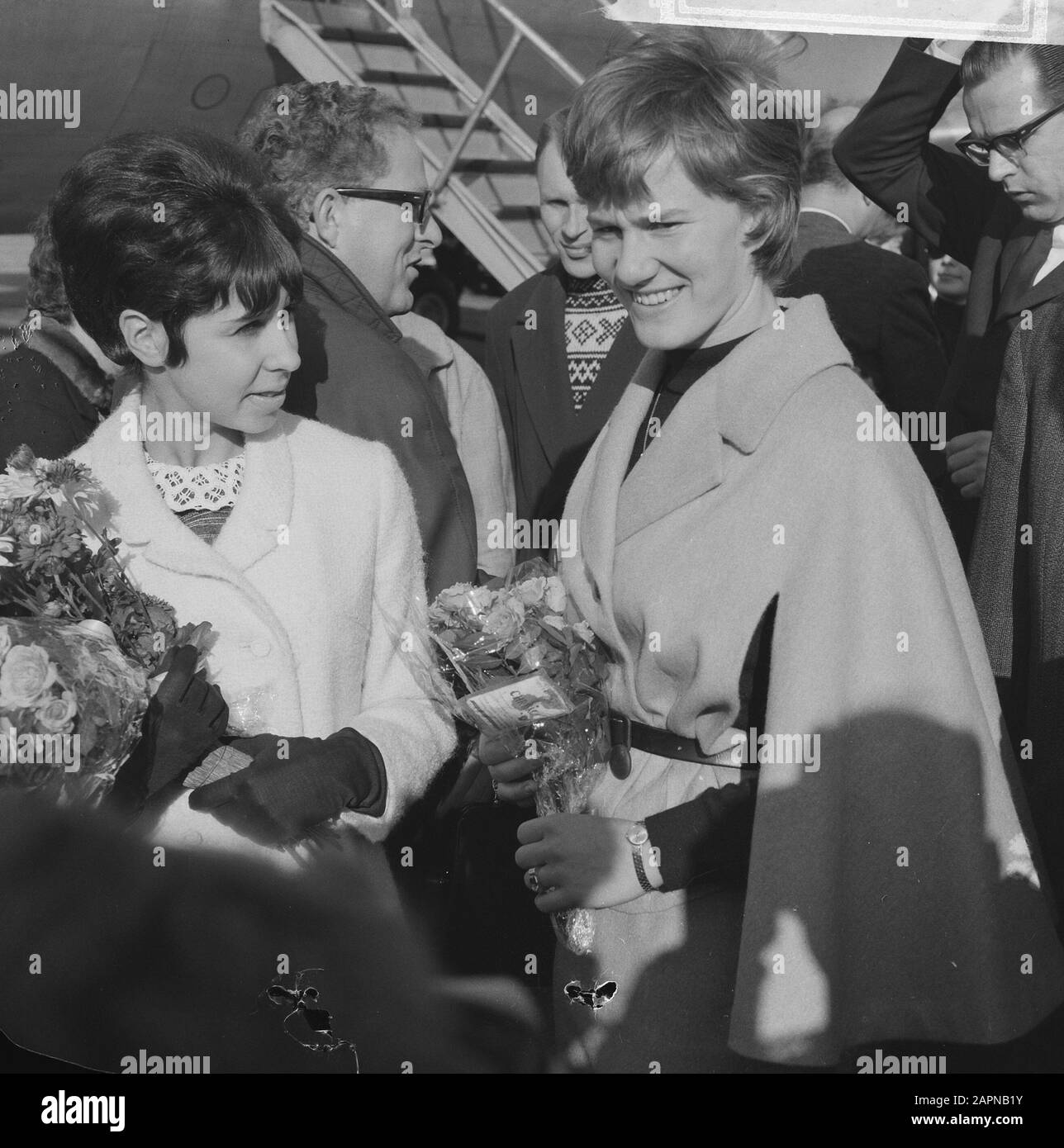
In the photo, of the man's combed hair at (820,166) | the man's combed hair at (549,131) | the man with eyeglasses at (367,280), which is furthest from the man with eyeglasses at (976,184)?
the man with eyeglasses at (367,280)

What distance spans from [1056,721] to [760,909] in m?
0.86

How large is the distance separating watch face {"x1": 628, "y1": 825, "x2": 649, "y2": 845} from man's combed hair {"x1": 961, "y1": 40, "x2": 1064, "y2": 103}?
4.88 feet

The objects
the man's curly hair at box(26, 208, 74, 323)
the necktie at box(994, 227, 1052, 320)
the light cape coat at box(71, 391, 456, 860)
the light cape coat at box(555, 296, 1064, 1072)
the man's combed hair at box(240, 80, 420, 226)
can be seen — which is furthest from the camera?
the man's combed hair at box(240, 80, 420, 226)

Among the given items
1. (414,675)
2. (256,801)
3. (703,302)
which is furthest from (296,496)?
(703,302)

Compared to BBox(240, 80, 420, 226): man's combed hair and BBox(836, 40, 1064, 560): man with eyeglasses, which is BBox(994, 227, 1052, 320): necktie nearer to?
BBox(836, 40, 1064, 560): man with eyeglasses

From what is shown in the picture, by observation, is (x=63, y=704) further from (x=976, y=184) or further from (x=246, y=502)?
(x=976, y=184)

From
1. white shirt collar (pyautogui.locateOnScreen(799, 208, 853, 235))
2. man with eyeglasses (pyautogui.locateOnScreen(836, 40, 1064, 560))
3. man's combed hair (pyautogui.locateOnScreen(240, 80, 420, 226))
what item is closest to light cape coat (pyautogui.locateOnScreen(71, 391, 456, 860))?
man's combed hair (pyautogui.locateOnScreen(240, 80, 420, 226))

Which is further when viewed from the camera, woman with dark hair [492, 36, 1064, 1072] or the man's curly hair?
the man's curly hair

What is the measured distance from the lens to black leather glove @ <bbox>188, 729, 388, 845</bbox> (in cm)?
221

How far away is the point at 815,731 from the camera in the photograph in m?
1.93

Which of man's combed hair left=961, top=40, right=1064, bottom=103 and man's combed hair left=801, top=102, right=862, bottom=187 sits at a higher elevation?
man's combed hair left=801, top=102, right=862, bottom=187

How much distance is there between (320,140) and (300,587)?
1.02 m

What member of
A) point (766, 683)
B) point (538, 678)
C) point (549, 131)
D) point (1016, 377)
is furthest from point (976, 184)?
point (538, 678)

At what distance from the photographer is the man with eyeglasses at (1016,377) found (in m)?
2.50
